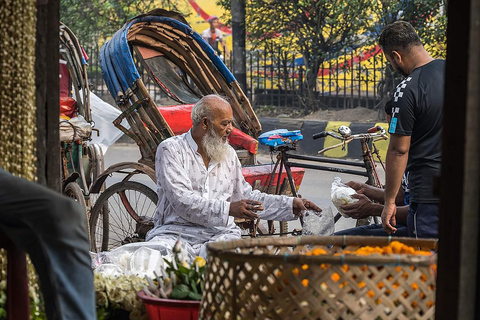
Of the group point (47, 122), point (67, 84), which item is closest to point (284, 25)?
point (67, 84)

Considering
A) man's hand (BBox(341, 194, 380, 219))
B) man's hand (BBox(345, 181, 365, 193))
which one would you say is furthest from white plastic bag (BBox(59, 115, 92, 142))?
man's hand (BBox(341, 194, 380, 219))

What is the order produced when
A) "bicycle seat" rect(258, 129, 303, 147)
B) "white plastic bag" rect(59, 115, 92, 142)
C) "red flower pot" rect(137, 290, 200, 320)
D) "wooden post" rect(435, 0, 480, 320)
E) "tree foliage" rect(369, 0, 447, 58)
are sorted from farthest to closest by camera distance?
1. "tree foliage" rect(369, 0, 447, 58)
2. "white plastic bag" rect(59, 115, 92, 142)
3. "bicycle seat" rect(258, 129, 303, 147)
4. "red flower pot" rect(137, 290, 200, 320)
5. "wooden post" rect(435, 0, 480, 320)

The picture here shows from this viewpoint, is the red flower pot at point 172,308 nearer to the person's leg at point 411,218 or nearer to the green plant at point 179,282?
the green plant at point 179,282

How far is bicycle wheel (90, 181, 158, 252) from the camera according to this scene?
615cm

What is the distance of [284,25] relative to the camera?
1722 centimetres

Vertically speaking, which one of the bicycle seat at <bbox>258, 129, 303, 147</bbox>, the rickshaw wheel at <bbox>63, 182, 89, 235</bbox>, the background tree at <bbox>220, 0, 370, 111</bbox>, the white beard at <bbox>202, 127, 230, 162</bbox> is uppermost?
the background tree at <bbox>220, 0, 370, 111</bbox>

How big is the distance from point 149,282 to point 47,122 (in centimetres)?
77

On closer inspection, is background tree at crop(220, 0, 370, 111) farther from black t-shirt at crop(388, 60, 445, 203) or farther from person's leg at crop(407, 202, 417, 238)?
person's leg at crop(407, 202, 417, 238)

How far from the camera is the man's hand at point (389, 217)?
4777 millimetres

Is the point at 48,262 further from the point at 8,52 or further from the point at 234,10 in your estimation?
the point at 234,10

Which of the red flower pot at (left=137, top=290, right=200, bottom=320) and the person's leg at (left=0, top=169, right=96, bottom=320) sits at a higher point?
the person's leg at (left=0, top=169, right=96, bottom=320)

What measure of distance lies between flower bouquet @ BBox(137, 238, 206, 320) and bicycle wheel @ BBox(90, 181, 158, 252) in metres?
2.67

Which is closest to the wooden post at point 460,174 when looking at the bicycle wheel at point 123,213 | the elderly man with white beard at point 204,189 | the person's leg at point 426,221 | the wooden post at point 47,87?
the wooden post at point 47,87

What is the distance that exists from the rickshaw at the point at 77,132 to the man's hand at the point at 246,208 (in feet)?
7.22
